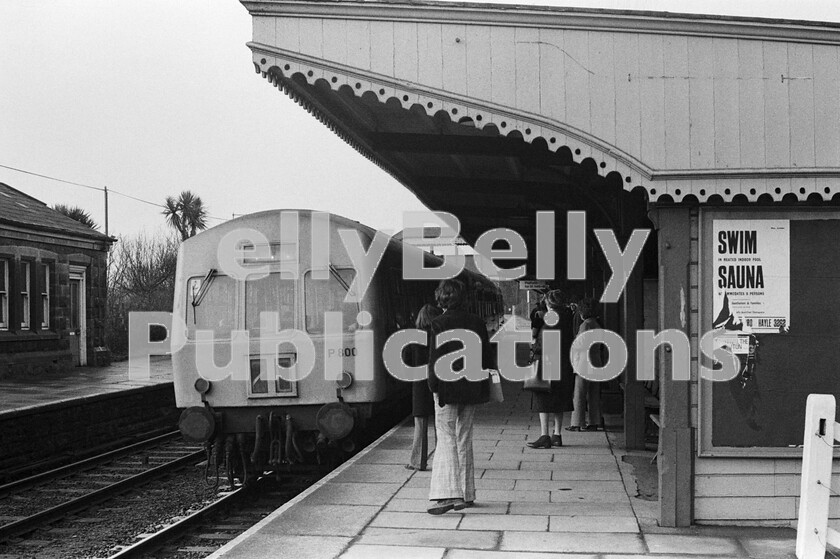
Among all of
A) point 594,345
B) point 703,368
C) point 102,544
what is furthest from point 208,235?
point 703,368

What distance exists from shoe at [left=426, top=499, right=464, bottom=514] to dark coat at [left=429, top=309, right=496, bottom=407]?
712 millimetres

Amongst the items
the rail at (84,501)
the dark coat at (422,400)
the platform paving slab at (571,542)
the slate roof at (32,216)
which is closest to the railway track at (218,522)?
the rail at (84,501)

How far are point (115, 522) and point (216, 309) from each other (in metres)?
2.31

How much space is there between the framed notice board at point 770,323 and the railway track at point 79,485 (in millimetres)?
6228

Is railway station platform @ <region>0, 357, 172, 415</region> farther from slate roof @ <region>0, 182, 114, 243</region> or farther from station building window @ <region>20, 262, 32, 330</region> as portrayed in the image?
slate roof @ <region>0, 182, 114, 243</region>

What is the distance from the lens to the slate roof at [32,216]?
2288 centimetres

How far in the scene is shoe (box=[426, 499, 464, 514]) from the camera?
714cm

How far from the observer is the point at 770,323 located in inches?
259

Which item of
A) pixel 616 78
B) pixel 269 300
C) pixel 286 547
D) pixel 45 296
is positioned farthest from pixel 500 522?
pixel 45 296

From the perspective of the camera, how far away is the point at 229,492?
10.8 meters

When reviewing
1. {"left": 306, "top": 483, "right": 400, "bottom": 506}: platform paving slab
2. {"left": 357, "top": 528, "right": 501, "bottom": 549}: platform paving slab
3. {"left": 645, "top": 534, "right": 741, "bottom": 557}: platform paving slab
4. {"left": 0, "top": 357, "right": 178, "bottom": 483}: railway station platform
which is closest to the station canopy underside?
{"left": 645, "top": 534, "right": 741, "bottom": 557}: platform paving slab

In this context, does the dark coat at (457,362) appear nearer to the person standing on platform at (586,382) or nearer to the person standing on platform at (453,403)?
the person standing on platform at (453,403)

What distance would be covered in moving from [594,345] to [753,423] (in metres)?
4.66

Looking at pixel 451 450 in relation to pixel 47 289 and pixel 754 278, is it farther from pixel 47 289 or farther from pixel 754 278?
pixel 47 289
